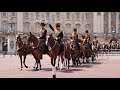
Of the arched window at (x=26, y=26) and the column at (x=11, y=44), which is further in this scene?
the arched window at (x=26, y=26)

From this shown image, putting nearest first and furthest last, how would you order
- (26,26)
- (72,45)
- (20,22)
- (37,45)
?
(37,45), (72,45), (20,22), (26,26)

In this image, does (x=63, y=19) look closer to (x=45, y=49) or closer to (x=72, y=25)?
(x=72, y=25)

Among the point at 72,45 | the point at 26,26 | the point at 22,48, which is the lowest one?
the point at 22,48

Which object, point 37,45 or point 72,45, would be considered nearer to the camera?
point 37,45

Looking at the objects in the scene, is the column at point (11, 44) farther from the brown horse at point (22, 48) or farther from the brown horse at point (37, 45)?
the brown horse at point (37, 45)

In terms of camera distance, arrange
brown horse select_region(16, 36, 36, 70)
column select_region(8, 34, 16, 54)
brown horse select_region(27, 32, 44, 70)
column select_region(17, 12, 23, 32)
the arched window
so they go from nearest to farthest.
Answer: brown horse select_region(27, 32, 44, 70)
brown horse select_region(16, 36, 36, 70)
column select_region(8, 34, 16, 54)
column select_region(17, 12, 23, 32)
the arched window

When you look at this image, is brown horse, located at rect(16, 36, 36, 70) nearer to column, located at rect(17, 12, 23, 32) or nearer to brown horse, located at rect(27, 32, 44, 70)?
brown horse, located at rect(27, 32, 44, 70)

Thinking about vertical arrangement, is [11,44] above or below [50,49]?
below

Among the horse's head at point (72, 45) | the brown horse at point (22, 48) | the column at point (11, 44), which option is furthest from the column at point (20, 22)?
the brown horse at point (22, 48)

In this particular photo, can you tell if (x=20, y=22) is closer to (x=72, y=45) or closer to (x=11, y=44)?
(x=11, y=44)

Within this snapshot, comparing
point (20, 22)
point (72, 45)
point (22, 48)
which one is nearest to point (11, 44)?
point (20, 22)

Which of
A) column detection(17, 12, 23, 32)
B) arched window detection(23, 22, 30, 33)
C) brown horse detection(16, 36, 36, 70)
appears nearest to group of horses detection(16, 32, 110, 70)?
brown horse detection(16, 36, 36, 70)
